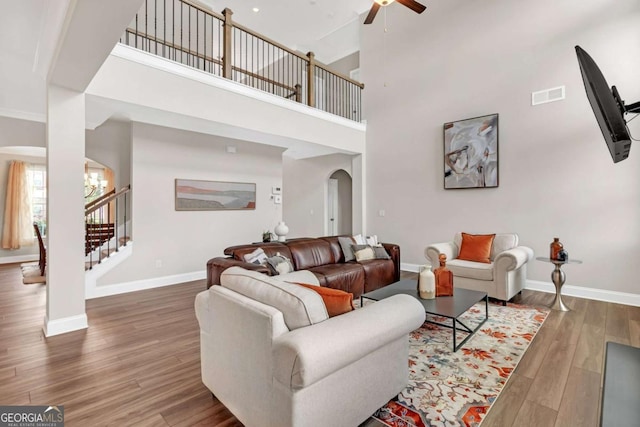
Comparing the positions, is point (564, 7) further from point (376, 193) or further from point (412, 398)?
point (412, 398)

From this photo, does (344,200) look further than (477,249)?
Yes

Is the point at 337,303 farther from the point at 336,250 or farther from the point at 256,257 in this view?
the point at 336,250

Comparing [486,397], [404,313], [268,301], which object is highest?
[268,301]

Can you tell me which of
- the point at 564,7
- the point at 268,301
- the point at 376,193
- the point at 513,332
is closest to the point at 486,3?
the point at 564,7

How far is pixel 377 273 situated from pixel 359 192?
2663 mm

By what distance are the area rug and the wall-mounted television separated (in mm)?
1787

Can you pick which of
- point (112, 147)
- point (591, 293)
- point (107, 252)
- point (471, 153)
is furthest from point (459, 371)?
point (112, 147)

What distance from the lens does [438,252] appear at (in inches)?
176

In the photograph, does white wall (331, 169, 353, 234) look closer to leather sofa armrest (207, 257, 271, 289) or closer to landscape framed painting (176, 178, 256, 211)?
landscape framed painting (176, 178, 256, 211)

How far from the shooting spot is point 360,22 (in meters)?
7.01

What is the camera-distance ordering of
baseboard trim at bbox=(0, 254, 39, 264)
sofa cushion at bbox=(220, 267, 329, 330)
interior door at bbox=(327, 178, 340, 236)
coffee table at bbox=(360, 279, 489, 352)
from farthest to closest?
1. interior door at bbox=(327, 178, 340, 236)
2. baseboard trim at bbox=(0, 254, 39, 264)
3. coffee table at bbox=(360, 279, 489, 352)
4. sofa cushion at bbox=(220, 267, 329, 330)

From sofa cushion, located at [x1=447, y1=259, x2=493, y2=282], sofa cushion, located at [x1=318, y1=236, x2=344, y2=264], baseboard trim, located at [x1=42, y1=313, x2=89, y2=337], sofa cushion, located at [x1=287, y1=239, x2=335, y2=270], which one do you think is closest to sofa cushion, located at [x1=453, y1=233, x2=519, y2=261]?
sofa cushion, located at [x1=447, y1=259, x2=493, y2=282]

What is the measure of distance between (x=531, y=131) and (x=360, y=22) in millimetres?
4393

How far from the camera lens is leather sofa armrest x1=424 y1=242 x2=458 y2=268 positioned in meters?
4.48
